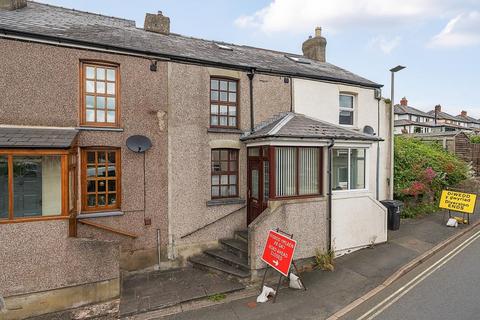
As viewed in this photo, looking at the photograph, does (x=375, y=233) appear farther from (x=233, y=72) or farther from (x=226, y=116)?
(x=233, y=72)

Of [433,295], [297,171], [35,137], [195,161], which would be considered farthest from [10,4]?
[433,295]

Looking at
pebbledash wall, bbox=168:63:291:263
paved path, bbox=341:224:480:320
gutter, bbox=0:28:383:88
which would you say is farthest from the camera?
pebbledash wall, bbox=168:63:291:263

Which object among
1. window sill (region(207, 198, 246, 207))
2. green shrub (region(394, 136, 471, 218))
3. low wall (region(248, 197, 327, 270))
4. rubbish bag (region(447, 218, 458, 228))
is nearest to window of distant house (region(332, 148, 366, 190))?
low wall (region(248, 197, 327, 270))

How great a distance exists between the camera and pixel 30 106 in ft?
22.3

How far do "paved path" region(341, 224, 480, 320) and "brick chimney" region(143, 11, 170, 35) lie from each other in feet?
37.0

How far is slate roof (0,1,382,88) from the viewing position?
7.23m

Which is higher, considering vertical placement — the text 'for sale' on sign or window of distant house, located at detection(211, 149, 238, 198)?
window of distant house, located at detection(211, 149, 238, 198)

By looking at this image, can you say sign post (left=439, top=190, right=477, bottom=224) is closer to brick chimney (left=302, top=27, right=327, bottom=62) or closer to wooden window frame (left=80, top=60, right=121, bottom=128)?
brick chimney (left=302, top=27, right=327, bottom=62)

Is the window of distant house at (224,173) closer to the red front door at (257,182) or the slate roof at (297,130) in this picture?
the red front door at (257,182)

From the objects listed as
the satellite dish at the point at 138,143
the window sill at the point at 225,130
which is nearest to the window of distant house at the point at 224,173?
the window sill at the point at 225,130

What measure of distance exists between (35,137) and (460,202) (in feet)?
49.5

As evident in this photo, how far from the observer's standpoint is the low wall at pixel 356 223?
8438 mm

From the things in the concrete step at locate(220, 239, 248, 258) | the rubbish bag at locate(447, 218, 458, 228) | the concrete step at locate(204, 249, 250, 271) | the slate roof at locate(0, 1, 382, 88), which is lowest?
the concrete step at locate(204, 249, 250, 271)

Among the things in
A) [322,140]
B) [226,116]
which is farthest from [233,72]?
[322,140]
